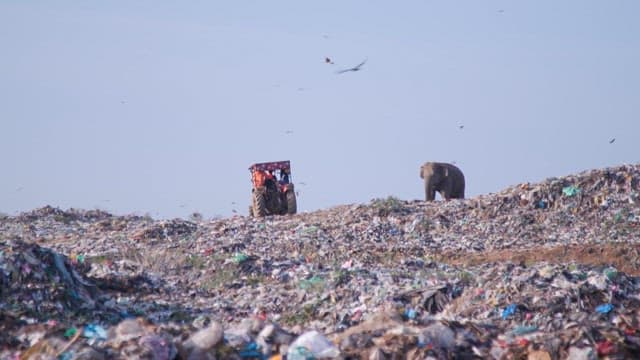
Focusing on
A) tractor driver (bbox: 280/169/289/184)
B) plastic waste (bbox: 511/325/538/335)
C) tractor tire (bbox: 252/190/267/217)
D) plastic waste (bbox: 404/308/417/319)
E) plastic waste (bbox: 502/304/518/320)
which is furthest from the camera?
tractor driver (bbox: 280/169/289/184)

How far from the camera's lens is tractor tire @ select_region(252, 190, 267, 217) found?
23.9m

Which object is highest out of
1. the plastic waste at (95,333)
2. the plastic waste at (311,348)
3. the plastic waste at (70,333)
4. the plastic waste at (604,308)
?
the plastic waste at (95,333)

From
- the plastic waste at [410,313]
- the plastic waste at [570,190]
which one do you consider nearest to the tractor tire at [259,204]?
the plastic waste at [570,190]

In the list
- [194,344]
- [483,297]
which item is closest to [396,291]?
[483,297]

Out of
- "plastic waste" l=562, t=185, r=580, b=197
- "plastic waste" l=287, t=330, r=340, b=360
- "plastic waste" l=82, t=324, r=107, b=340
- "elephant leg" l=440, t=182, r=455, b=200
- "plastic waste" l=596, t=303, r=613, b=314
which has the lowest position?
"elephant leg" l=440, t=182, r=455, b=200

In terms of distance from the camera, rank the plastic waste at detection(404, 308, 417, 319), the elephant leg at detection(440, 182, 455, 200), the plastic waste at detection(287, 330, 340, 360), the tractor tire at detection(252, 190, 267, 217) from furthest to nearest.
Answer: the elephant leg at detection(440, 182, 455, 200), the tractor tire at detection(252, 190, 267, 217), the plastic waste at detection(404, 308, 417, 319), the plastic waste at detection(287, 330, 340, 360)

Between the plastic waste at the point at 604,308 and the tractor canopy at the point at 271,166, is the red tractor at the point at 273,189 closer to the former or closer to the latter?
the tractor canopy at the point at 271,166

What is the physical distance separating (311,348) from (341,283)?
5173mm

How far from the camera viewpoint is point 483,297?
11203 mm

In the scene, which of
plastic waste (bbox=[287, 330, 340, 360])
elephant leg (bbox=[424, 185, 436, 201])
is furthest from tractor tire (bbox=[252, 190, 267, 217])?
plastic waste (bbox=[287, 330, 340, 360])

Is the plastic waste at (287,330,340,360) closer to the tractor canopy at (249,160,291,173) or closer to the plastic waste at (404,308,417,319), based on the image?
the plastic waste at (404,308,417,319)

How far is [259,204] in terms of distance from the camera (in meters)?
23.9

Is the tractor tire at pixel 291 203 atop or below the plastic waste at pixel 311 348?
below

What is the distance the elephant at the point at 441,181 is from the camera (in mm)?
26594
